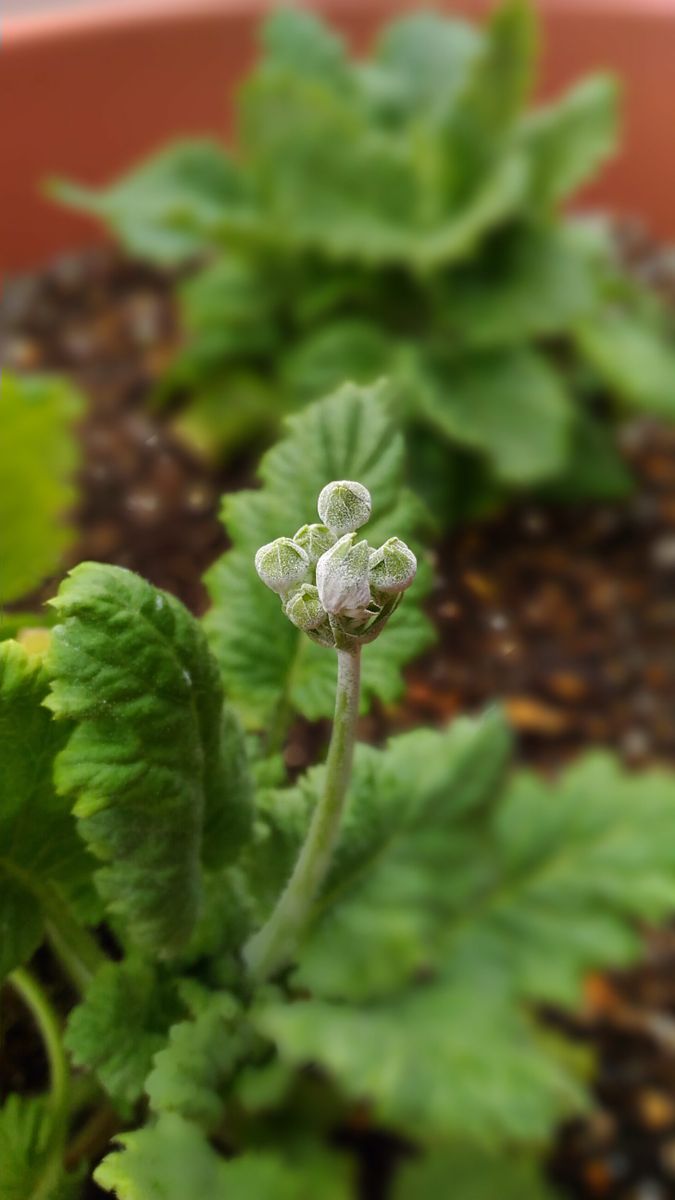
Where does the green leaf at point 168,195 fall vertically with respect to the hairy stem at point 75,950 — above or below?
above

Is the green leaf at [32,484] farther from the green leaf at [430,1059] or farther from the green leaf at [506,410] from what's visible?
the green leaf at [506,410]

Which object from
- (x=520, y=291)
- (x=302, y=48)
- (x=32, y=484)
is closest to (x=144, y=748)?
(x=32, y=484)

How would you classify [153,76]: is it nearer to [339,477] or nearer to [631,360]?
[631,360]

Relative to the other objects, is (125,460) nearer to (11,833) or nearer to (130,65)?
(130,65)

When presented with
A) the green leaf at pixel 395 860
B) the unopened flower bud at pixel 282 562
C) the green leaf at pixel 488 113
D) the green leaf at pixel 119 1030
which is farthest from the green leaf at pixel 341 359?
the unopened flower bud at pixel 282 562

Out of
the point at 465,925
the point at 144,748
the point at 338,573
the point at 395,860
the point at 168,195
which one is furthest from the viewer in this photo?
the point at 168,195

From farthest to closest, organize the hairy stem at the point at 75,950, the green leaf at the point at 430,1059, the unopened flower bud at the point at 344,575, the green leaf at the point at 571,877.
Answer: the green leaf at the point at 571,877
the hairy stem at the point at 75,950
the green leaf at the point at 430,1059
the unopened flower bud at the point at 344,575
